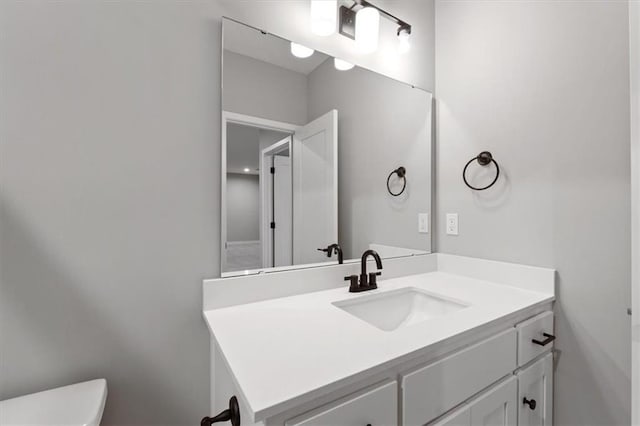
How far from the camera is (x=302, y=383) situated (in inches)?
24.0

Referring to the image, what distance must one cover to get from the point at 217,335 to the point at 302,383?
13.8 inches

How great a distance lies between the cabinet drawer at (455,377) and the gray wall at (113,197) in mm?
741

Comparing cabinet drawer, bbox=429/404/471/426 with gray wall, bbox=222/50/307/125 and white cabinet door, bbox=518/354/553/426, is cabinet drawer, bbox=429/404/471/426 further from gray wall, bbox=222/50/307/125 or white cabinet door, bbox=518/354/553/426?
gray wall, bbox=222/50/307/125

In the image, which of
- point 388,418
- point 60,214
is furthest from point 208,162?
point 388,418

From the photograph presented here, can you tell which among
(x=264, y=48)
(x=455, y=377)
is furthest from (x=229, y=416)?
(x=264, y=48)

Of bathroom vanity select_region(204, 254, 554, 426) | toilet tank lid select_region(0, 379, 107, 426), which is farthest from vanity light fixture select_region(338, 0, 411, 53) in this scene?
toilet tank lid select_region(0, 379, 107, 426)

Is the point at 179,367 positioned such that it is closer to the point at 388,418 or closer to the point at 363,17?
the point at 388,418

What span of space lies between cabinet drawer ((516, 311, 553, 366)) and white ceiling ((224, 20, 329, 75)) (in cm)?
138

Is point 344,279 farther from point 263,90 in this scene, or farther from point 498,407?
point 263,90

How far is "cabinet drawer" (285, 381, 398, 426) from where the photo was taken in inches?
24.4

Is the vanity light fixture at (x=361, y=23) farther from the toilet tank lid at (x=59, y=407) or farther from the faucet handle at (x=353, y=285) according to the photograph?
the toilet tank lid at (x=59, y=407)

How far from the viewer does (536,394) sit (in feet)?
3.91

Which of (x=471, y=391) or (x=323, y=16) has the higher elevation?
(x=323, y=16)

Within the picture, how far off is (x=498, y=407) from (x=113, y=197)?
4.85 ft
